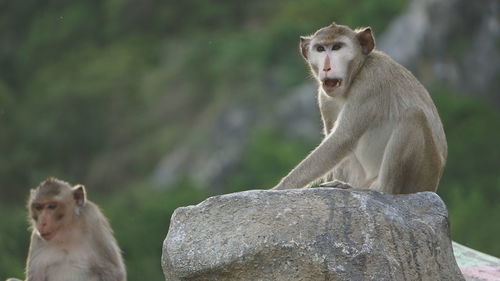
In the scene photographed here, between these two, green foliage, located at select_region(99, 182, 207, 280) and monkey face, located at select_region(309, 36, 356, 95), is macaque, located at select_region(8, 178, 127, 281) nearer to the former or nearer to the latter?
monkey face, located at select_region(309, 36, 356, 95)

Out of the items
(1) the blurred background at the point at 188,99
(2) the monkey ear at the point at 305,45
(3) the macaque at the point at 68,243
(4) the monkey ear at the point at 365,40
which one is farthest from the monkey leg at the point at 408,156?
(1) the blurred background at the point at 188,99

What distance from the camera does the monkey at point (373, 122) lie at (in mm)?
8508

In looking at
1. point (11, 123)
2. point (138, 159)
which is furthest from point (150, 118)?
point (11, 123)

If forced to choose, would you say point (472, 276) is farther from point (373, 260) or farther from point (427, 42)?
point (427, 42)

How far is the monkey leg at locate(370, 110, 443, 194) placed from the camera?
8477mm

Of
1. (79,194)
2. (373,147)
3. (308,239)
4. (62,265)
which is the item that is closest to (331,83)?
(373,147)

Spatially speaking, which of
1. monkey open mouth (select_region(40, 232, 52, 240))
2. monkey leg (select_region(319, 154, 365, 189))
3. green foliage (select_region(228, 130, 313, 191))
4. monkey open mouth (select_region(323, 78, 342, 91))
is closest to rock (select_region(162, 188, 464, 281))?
monkey open mouth (select_region(323, 78, 342, 91))

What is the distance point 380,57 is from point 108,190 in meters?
36.9

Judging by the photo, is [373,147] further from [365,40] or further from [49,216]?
[49,216]

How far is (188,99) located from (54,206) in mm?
36026

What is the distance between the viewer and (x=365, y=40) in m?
8.78

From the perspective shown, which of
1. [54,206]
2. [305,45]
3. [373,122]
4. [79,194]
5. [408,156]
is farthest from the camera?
[79,194]

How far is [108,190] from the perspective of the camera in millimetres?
45250

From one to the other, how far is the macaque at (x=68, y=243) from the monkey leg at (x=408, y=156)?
2648 mm
